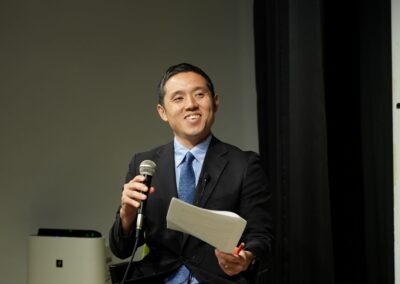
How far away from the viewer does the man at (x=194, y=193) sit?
1.36 meters

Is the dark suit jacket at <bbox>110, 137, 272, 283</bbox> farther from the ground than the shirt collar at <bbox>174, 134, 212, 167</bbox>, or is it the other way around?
the shirt collar at <bbox>174, 134, 212, 167</bbox>

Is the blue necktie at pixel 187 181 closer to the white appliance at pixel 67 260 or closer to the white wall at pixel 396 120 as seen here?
the white wall at pixel 396 120

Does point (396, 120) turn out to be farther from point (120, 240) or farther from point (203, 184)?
point (120, 240)

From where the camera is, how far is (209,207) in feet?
4.50

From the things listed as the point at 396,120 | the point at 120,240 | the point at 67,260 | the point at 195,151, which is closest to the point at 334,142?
the point at 396,120

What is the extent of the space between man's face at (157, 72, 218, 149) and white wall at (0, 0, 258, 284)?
4.31 feet

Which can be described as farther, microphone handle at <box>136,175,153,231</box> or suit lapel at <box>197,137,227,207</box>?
suit lapel at <box>197,137,227,207</box>

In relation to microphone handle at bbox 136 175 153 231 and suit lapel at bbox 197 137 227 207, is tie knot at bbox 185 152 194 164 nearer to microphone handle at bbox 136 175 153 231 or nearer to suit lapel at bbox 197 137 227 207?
suit lapel at bbox 197 137 227 207

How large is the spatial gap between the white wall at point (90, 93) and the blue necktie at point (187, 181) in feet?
4.46

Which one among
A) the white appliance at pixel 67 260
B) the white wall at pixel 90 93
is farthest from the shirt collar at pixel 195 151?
the white wall at pixel 90 93

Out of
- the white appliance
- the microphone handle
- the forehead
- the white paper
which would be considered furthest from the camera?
the white appliance

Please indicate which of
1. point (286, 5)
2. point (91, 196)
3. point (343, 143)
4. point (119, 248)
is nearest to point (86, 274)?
point (91, 196)

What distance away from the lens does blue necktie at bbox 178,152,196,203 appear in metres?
1.40

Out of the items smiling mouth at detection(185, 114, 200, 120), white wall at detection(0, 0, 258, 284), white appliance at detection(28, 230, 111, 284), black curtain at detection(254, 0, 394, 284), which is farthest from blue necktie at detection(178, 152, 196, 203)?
white wall at detection(0, 0, 258, 284)
